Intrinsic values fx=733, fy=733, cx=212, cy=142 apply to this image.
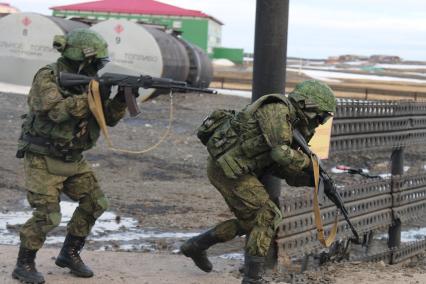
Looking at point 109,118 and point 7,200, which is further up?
point 109,118

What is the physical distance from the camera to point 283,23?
196 inches

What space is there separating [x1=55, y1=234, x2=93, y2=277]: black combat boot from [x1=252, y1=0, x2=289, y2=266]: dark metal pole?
1.57 meters

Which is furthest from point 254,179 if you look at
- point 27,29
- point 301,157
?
point 27,29

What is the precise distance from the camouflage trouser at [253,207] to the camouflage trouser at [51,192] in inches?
32.5

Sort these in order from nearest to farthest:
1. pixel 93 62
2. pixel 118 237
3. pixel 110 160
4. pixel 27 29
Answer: pixel 93 62 → pixel 118 237 → pixel 110 160 → pixel 27 29

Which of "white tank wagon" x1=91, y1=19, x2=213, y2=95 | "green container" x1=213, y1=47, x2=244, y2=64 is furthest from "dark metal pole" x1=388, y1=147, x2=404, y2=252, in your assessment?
"green container" x1=213, y1=47, x2=244, y2=64

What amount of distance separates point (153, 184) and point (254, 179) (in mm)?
4782

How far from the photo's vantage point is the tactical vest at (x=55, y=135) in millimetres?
4492

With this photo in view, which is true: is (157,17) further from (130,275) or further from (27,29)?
(130,275)

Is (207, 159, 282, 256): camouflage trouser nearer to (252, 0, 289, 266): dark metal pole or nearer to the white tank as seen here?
(252, 0, 289, 266): dark metal pole

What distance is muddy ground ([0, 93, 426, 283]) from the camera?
300 inches

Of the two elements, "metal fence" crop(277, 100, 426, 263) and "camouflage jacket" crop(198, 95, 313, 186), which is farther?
"metal fence" crop(277, 100, 426, 263)

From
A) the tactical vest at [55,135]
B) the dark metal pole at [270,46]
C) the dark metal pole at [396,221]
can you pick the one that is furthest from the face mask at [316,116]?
the dark metal pole at [396,221]

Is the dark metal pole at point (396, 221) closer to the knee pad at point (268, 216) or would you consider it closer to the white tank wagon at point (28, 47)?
the knee pad at point (268, 216)
